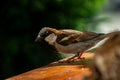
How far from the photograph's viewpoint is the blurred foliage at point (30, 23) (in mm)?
7645

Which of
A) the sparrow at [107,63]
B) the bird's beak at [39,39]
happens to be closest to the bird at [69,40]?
the bird's beak at [39,39]

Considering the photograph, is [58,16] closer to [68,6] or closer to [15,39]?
[68,6]

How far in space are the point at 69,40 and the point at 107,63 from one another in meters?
3.92

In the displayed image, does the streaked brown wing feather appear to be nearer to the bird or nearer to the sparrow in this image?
the bird

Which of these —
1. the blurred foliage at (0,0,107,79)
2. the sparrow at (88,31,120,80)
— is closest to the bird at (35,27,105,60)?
the blurred foliage at (0,0,107,79)

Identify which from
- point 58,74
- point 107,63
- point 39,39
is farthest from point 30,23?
point 107,63

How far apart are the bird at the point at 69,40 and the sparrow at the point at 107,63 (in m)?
3.53

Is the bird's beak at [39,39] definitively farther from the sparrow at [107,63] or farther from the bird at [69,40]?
the sparrow at [107,63]

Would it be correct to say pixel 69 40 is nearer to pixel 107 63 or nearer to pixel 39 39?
pixel 39 39

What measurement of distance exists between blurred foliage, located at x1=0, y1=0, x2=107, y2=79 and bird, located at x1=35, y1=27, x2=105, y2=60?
156 centimetres

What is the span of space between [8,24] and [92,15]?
1.42m

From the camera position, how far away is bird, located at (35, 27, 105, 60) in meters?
5.91

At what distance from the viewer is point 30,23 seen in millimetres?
7809

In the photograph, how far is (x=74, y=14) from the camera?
784cm
